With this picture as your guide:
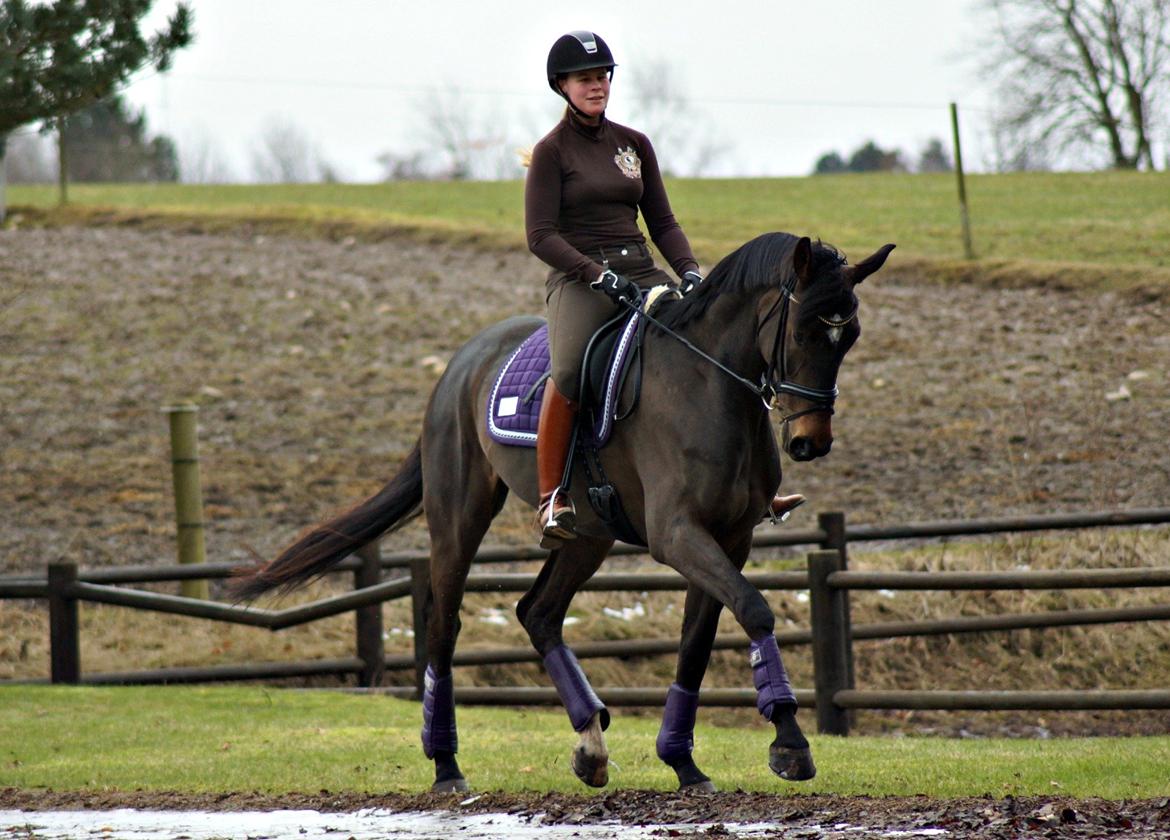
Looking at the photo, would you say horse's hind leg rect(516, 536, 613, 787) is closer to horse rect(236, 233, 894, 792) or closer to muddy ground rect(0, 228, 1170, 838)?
horse rect(236, 233, 894, 792)

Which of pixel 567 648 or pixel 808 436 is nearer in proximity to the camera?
pixel 808 436

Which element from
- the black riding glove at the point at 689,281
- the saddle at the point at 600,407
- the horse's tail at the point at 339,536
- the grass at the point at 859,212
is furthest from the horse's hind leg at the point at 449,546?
the grass at the point at 859,212

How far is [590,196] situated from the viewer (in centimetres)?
734

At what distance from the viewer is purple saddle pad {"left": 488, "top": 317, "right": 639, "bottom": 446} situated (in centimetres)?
714

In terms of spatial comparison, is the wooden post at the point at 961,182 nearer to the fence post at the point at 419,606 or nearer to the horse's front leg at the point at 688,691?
the fence post at the point at 419,606

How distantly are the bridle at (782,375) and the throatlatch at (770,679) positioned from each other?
0.90 m

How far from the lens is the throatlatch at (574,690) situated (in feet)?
23.1

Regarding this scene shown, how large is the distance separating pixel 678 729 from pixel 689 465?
129 cm

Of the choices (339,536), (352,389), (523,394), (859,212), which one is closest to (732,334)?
(523,394)

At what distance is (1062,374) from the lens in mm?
18531

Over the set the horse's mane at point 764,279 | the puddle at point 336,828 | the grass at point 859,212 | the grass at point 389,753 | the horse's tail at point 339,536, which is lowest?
the grass at point 389,753

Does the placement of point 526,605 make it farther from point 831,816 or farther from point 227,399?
point 227,399

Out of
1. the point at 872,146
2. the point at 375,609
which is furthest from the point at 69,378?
the point at 872,146

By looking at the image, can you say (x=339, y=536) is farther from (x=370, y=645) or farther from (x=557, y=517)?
(x=370, y=645)
